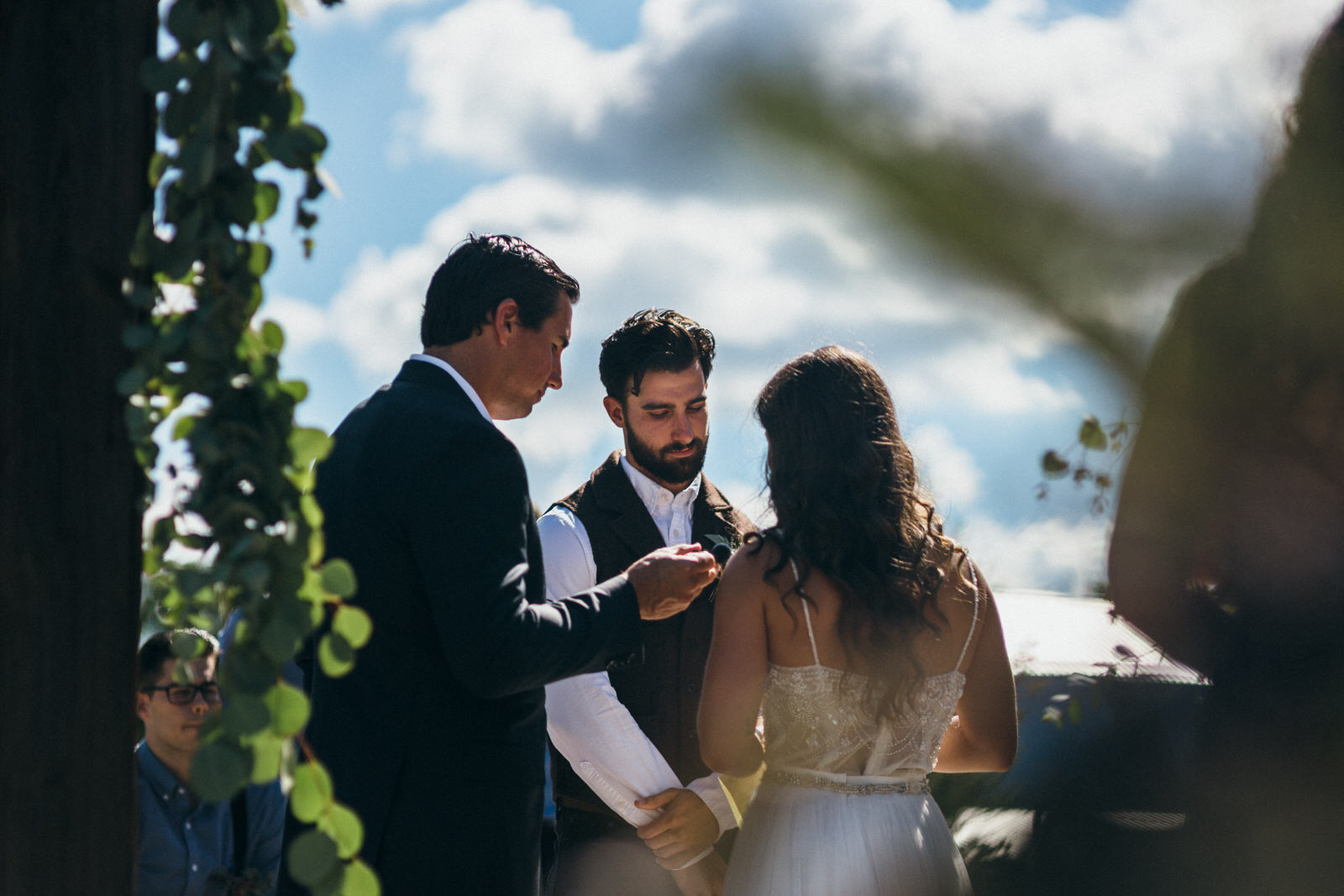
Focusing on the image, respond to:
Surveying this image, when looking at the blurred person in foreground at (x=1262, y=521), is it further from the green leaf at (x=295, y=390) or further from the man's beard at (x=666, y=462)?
the man's beard at (x=666, y=462)

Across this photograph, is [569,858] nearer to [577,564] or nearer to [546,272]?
[577,564]

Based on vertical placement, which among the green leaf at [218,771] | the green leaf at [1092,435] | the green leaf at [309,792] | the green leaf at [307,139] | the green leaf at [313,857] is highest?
the green leaf at [307,139]

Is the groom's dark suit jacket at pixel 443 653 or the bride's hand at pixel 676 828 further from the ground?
the groom's dark suit jacket at pixel 443 653

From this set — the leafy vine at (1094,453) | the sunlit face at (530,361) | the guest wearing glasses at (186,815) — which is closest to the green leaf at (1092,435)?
the leafy vine at (1094,453)

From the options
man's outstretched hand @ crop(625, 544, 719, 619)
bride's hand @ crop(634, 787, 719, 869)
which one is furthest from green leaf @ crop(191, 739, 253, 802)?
bride's hand @ crop(634, 787, 719, 869)

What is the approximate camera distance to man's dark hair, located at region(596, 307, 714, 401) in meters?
3.41

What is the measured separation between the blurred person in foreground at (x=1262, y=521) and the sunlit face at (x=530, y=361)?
7.34 ft

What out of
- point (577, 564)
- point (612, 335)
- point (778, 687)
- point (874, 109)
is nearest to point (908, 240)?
point (874, 109)

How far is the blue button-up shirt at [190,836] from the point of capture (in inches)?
131

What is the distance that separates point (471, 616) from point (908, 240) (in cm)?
168

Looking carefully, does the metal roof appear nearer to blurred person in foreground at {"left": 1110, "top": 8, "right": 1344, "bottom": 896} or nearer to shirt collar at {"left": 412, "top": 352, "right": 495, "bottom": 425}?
blurred person in foreground at {"left": 1110, "top": 8, "right": 1344, "bottom": 896}

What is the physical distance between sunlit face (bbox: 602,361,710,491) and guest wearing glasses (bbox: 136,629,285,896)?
1458 mm

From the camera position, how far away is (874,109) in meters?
0.31

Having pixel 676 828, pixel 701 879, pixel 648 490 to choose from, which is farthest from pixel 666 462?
pixel 701 879
